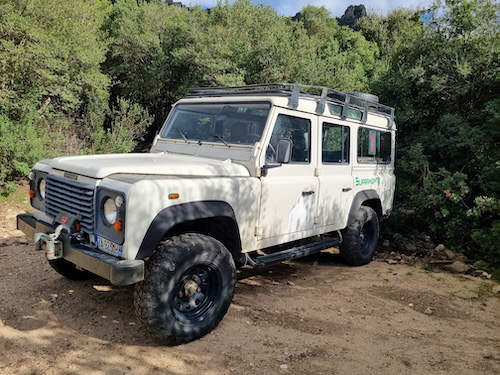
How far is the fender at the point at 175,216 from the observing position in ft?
9.73

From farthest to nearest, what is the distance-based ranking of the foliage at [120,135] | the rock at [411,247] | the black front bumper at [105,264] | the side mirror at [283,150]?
1. the foliage at [120,135]
2. the rock at [411,247]
3. the side mirror at [283,150]
4. the black front bumper at [105,264]

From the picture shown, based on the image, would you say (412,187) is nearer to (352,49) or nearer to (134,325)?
(134,325)

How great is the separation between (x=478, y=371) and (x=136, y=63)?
719 inches

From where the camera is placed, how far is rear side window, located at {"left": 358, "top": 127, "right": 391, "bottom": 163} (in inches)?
217

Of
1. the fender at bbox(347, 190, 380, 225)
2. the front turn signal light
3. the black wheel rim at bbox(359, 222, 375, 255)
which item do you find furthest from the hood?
the black wheel rim at bbox(359, 222, 375, 255)

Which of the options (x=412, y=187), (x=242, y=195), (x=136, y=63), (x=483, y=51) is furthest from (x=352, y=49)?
(x=242, y=195)

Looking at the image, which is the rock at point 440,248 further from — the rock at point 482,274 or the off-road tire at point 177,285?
the off-road tire at point 177,285

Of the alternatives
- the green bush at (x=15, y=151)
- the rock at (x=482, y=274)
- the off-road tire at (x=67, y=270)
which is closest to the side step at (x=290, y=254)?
the off-road tire at (x=67, y=270)

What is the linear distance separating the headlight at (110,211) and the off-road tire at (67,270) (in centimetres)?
167

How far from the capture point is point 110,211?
3029 mm

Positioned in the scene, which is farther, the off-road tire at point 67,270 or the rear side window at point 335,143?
the rear side window at point 335,143

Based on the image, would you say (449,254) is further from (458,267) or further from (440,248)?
(458,267)

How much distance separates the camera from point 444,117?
7672mm

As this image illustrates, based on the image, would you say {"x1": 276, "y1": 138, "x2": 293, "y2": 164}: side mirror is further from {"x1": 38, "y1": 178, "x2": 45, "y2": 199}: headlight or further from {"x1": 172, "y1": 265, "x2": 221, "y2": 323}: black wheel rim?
{"x1": 38, "y1": 178, "x2": 45, "y2": 199}: headlight
